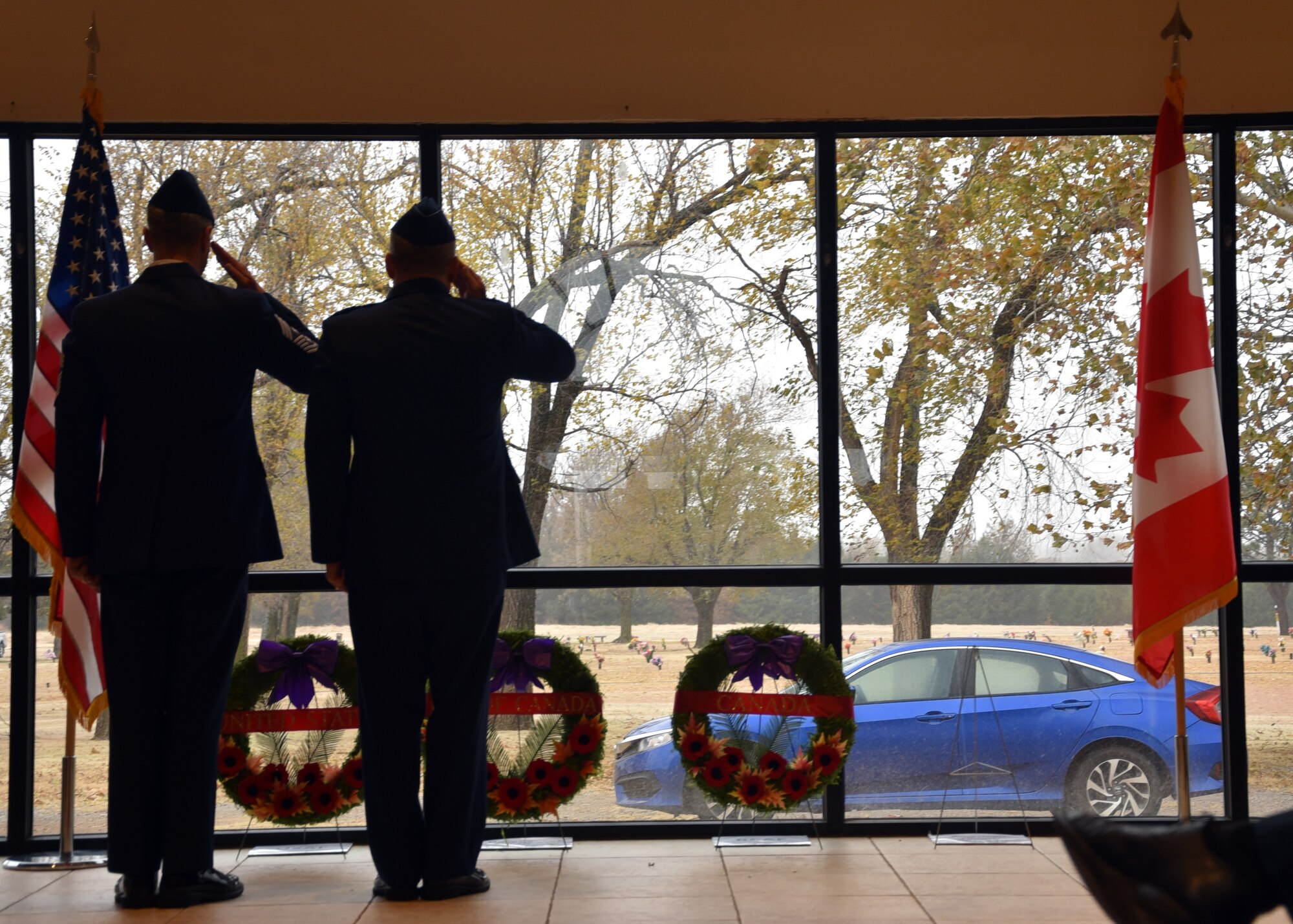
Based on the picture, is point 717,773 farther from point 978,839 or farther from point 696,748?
point 978,839

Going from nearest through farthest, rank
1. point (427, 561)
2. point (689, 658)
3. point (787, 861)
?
point (427, 561) → point (787, 861) → point (689, 658)

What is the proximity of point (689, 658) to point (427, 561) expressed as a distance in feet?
3.64

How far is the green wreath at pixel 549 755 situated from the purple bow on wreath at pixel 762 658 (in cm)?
44

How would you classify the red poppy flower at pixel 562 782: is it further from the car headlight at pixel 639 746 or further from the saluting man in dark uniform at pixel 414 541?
the saluting man in dark uniform at pixel 414 541

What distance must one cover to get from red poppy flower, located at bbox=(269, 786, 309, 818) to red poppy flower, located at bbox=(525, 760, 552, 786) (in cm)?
66

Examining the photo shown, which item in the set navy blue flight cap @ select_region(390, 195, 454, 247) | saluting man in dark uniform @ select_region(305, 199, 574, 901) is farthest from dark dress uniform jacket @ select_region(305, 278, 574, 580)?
navy blue flight cap @ select_region(390, 195, 454, 247)

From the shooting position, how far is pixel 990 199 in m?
3.93

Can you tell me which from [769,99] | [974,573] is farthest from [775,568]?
[769,99]

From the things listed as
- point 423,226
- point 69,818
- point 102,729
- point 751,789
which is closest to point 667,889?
point 751,789

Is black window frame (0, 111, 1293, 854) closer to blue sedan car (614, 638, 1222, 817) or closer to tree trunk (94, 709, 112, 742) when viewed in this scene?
blue sedan car (614, 638, 1222, 817)

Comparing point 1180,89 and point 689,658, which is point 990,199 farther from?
point 689,658

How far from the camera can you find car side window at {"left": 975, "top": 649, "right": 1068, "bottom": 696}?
12.8 ft

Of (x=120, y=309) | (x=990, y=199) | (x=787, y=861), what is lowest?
(x=787, y=861)

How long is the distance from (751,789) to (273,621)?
1.62 m
